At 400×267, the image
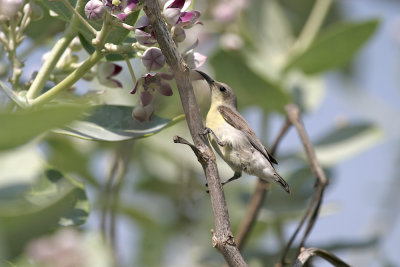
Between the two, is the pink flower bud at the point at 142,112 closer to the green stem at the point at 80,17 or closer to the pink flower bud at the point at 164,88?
the pink flower bud at the point at 164,88

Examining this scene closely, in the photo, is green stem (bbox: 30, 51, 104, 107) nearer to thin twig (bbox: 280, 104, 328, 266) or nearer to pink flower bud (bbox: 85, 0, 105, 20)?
pink flower bud (bbox: 85, 0, 105, 20)

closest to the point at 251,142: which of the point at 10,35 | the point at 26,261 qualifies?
the point at 10,35

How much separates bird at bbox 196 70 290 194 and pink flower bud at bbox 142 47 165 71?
0.93m

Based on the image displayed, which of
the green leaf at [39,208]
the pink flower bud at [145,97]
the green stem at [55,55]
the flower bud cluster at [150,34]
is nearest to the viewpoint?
the green leaf at [39,208]

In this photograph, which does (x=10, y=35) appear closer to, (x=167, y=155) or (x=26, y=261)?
(x=26, y=261)

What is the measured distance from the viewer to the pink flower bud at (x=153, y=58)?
4.68ft

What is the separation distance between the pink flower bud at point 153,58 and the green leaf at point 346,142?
196cm

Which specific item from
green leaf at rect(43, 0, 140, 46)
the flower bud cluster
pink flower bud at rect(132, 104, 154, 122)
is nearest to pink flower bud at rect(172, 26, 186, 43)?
the flower bud cluster

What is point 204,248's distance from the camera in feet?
10.0

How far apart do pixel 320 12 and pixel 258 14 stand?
0.42 m

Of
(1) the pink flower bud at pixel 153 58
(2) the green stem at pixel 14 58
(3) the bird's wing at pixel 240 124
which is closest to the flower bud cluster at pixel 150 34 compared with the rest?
(1) the pink flower bud at pixel 153 58

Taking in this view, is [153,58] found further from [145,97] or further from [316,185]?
[316,185]

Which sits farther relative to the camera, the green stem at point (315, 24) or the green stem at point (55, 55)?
the green stem at point (315, 24)

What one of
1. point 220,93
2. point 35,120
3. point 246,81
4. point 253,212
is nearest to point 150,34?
point 35,120
